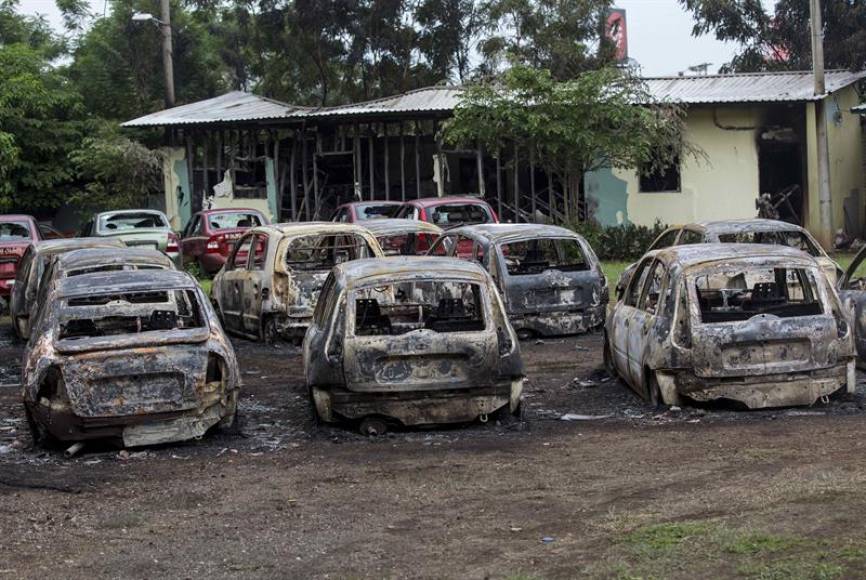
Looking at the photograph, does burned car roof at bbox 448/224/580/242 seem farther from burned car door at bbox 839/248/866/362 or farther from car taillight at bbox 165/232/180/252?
car taillight at bbox 165/232/180/252

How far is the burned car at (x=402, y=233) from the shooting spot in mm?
19375

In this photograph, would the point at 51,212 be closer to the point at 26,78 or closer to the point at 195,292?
the point at 26,78

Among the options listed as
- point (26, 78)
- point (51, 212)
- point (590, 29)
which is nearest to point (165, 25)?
point (26, 78)

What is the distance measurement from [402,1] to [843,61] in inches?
625

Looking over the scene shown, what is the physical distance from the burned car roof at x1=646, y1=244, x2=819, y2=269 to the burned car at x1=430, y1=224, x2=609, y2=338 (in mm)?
4893

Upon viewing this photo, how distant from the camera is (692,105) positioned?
3030cm

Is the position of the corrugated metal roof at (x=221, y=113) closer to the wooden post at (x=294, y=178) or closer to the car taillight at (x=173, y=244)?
the wooden post at (x=294, y=178)

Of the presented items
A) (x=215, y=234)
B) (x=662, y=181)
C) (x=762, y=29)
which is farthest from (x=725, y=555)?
(x=762, y=29)

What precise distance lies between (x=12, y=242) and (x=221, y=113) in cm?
1353

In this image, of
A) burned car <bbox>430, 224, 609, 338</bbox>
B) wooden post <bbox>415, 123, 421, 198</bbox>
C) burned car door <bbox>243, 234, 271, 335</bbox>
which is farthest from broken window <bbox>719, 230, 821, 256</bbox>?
wooden post <bbox>415, 123, 421, 198</bbox>

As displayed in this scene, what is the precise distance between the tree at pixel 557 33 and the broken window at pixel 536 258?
26.6m

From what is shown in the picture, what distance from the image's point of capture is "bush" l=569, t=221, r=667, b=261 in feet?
94.6

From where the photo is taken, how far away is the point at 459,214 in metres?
24.4

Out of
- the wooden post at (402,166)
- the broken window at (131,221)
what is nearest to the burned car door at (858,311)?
the broken window at (131,221)
